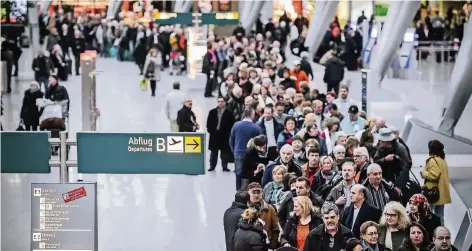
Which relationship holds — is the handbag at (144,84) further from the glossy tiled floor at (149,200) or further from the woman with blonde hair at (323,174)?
the woman with blonde hair at (323,174)

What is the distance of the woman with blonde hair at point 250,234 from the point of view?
1112 centimetres

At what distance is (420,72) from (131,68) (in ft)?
34.4

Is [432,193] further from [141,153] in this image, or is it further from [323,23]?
[323,23]

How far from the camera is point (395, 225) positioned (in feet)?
Answer: 36.4

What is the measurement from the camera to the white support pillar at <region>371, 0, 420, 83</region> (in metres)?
25.2

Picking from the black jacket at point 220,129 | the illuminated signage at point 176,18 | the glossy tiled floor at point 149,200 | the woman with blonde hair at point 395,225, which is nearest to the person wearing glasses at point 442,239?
the woman with blonde hair at point 395,225

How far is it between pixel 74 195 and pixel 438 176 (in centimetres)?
459

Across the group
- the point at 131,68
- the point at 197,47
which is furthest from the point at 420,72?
the point at 131,68

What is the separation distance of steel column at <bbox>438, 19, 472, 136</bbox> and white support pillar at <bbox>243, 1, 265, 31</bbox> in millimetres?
27715

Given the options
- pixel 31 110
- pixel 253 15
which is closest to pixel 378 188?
pixel 31 110

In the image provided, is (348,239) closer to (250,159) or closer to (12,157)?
(12,157)

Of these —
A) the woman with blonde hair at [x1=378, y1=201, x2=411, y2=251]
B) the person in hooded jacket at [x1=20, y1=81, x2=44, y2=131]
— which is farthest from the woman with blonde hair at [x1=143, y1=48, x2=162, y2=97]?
the woman with blonde hair at [x1=378, y1=201, x2=411, y2=251]

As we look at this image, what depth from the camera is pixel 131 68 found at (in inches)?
1689

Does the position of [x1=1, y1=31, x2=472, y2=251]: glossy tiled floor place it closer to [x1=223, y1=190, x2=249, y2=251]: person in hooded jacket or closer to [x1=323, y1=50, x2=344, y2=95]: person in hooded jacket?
[x1=323, y1=50, x2=344, y2=95]: person in hooded jacket
